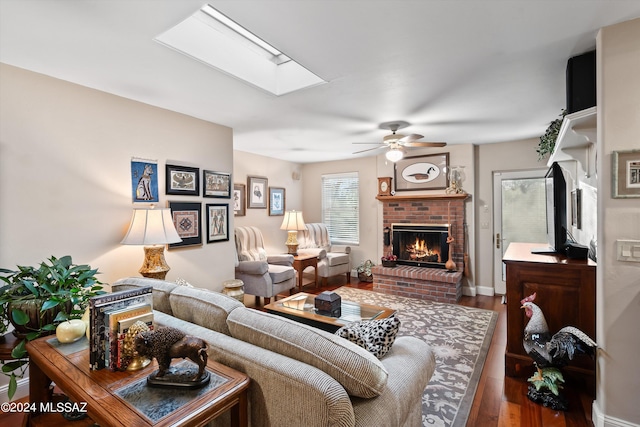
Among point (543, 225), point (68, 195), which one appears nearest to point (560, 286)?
point (543, 225)

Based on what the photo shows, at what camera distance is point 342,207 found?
629 cm

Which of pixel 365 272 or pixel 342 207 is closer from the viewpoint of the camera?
pixel 365 272

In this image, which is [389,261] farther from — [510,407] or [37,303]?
[37,303]

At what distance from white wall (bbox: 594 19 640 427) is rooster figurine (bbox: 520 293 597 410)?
6.6 inches

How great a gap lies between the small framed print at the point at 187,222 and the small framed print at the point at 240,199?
166cm

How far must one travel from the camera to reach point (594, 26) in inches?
68.9

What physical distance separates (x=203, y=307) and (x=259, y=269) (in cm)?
257

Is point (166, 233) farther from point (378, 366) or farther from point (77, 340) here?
point (378, 366)

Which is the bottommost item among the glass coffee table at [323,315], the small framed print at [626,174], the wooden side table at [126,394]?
the glass coffee table at [323,315]

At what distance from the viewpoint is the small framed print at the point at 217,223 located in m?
3.53

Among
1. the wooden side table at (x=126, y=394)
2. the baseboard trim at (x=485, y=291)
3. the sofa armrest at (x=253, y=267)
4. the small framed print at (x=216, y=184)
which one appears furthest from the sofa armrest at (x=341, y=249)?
the wooden side table at (x=126, y=394)

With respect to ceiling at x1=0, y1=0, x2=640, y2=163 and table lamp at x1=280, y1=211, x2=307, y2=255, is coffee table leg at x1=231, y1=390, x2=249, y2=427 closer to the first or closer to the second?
ceiling at x1=0, y1=0, x2=640, y2=163

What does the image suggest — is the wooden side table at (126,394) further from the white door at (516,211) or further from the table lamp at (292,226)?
the white door at (516,211)

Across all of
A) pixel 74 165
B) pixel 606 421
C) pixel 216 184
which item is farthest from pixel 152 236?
pixel 606 421
